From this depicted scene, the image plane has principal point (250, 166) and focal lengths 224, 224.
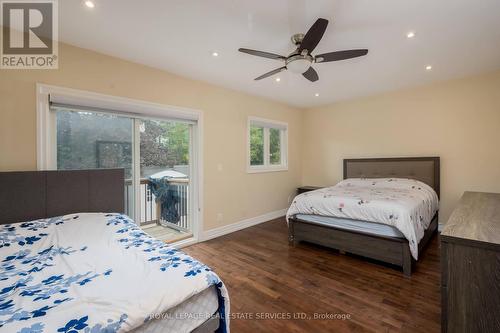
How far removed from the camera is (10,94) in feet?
6.90

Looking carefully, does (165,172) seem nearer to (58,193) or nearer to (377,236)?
(58,193)

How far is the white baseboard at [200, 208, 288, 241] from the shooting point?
365cm

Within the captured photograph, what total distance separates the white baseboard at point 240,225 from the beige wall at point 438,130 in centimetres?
149

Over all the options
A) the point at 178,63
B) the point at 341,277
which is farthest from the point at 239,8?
the point at 341,277

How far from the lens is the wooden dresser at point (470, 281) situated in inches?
42.7

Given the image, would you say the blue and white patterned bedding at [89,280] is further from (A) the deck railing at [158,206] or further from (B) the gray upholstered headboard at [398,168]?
(B) the gray upholstered headboard at [398,168]

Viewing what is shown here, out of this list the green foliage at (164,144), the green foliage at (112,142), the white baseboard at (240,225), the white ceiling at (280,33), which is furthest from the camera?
the white baseboard at (240,225)

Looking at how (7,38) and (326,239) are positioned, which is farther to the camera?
(326,239)

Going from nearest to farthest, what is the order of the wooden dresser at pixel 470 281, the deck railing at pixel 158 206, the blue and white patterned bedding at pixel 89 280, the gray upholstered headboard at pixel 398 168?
the blue and white patterned bedding at pixel 89 280 → the wooden dresser at pixel 470 281 → the deck railing at pixel 158 206 → the gray upholstered headboard at pixel 398 168

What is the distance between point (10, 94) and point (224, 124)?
2.53 meters

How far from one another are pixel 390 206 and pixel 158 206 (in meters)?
3.23

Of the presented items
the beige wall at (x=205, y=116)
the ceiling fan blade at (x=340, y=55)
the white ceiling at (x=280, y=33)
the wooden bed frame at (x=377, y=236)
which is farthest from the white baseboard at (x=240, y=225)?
the ceiling fan blade at (x=340, y=55)

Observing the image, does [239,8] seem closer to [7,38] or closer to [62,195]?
[7,38]

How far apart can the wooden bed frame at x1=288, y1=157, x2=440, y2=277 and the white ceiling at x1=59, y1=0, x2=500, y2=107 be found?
1522 millimetres
